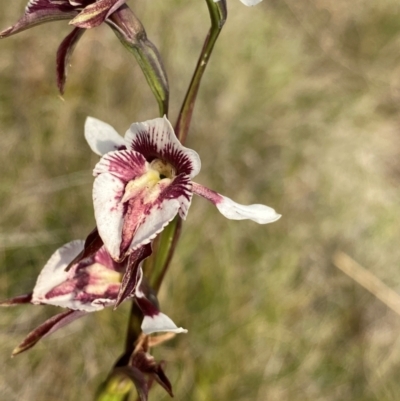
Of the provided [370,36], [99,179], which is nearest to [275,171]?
[370,36]

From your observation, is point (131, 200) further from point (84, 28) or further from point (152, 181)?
point (84, 28)

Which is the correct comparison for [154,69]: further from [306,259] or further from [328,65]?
[328,65]

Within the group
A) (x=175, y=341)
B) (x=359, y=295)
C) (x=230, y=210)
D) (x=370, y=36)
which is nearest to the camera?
(x=230, y=210)

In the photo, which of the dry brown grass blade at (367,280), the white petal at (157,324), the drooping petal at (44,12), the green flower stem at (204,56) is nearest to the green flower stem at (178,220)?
the green flower stem at (204,56)

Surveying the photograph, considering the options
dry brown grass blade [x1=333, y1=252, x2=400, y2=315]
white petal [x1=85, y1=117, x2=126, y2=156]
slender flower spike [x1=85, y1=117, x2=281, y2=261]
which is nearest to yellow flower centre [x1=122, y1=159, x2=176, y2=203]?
slender flower spike [x1=85, y1=117, x2=281, y2=261]

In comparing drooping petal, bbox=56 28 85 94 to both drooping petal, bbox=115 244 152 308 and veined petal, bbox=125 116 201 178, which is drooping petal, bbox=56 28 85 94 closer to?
veined petal, bbox=125 116 201 178

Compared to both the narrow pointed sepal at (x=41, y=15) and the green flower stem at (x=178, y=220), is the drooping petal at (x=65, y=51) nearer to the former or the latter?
the narrow pointed sepal at (x=41, y=15)

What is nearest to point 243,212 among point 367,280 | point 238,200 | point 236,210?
point 236,210
